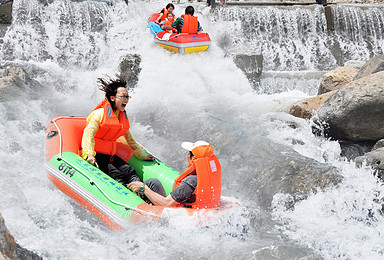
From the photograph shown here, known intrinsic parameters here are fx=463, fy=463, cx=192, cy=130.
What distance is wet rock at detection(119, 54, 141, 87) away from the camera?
967 cm

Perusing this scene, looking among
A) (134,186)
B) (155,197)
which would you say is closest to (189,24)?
(134,186)

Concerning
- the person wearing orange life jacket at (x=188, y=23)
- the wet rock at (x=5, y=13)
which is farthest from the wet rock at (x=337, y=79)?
the wet rock at (x=5, y=13)

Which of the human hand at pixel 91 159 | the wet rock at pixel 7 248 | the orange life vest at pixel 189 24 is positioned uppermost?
the orange life vest at pixel 189 24

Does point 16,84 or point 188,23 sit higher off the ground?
point 188,23

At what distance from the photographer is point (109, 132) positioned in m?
4.86

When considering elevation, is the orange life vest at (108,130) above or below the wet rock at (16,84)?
above

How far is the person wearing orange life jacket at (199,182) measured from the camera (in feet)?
13.0

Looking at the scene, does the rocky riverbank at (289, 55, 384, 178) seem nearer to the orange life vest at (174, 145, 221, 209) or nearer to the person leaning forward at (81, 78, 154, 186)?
the orange life vest at (174, 145, 221, 209)

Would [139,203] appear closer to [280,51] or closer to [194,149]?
[194,149]

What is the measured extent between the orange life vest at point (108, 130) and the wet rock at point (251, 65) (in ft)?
20.2

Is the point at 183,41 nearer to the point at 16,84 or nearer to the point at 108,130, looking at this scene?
the point at 16,84

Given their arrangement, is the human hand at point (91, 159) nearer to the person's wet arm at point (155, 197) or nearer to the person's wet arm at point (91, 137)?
the person's wet arm at point (91, 137)

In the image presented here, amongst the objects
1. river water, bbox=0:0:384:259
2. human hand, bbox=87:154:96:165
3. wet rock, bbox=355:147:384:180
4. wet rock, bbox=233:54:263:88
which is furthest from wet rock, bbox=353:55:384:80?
human hand, bbox=87:154:96:165

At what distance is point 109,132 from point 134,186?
0.68 meters
